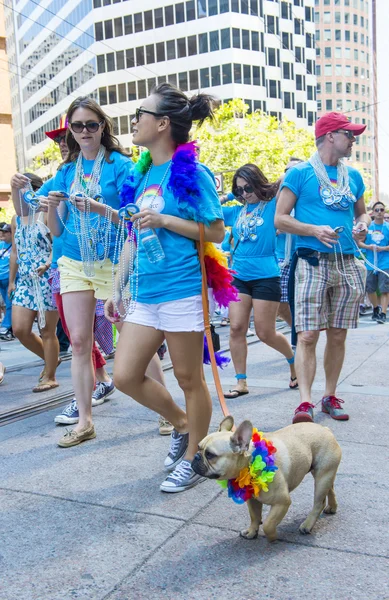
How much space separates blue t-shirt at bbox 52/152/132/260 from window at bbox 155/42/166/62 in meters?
55.1

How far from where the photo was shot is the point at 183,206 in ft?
10.4

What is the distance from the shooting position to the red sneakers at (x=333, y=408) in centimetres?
440

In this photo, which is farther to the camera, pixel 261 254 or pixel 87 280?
pixel 261 254

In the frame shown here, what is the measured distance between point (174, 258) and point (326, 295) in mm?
1611

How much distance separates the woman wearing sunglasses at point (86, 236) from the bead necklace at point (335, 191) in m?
1.36

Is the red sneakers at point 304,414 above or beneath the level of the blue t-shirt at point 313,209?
beneath

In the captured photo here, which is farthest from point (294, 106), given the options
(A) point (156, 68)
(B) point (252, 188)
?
(B) point (252, 188)

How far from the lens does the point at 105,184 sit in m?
4.07

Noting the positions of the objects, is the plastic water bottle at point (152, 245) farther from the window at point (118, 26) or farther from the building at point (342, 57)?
the building at point (342, 57)

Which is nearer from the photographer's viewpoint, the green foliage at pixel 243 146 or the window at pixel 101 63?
the green foliage at pixel 243 146

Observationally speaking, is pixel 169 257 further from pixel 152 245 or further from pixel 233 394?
pixel 233 394

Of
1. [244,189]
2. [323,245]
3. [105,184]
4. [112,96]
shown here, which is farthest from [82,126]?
[112,96]

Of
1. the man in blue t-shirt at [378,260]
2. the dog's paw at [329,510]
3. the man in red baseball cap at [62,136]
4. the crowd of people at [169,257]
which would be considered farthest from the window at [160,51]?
the dog's paw at [329,510]

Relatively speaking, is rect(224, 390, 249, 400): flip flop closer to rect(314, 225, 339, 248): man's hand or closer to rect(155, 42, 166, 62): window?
rect(314, 225, 339, 248): man's hand
